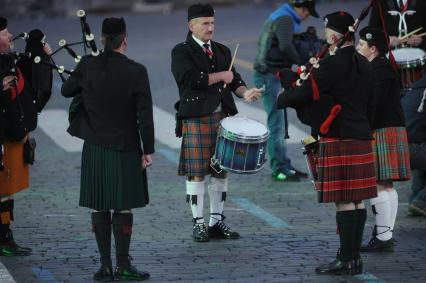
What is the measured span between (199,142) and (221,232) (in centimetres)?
88

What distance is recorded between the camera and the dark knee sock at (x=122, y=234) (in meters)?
10.5

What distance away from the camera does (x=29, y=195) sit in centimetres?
1432

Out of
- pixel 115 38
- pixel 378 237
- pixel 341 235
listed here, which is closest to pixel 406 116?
pixel 378 237

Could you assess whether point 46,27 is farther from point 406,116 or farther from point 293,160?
point 406,116

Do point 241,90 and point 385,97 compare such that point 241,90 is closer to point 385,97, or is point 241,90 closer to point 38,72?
point 385,97

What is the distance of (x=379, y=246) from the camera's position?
11.6 meters

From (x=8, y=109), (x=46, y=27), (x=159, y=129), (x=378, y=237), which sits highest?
(x=8, y=109)

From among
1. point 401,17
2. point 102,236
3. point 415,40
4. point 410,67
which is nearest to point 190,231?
point 102,236

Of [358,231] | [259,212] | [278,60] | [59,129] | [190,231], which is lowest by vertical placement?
[59,129]

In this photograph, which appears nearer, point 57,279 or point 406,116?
point 57,279

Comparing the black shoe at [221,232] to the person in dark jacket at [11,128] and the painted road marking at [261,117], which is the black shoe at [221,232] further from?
the painted road marking at [261,117]

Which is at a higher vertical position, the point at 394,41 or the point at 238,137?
the point at 394,41

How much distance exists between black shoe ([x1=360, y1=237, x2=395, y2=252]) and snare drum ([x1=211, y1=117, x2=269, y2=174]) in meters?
1.21

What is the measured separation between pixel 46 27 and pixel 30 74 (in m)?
24.2
